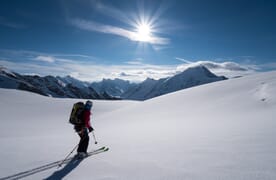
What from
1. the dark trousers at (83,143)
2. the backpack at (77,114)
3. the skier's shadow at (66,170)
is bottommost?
the skier's shadow at (66,170)

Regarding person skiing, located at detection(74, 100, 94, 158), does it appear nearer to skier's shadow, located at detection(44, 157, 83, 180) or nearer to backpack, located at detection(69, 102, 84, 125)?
backpack, located at detection(69, 102, 84, 125)

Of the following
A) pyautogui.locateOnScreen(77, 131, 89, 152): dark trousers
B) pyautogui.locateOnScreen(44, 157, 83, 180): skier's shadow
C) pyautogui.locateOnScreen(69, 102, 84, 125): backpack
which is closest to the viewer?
pyautogui.locateOnScreen(44, 157, 83, 180): skier's shadow

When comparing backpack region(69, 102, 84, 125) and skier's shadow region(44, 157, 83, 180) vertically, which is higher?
backpack region(69, 102, 84, 125)

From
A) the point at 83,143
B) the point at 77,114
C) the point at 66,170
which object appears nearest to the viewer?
the point at 66,170

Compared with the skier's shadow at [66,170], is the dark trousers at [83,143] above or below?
above

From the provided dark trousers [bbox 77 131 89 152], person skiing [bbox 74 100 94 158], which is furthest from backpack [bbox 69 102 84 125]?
dark trousers [bbox 77 131 89 152]

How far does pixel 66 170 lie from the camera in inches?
192

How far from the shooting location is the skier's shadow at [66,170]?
4469mm

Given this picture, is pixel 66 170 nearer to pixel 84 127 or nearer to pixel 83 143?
pixel 83 143

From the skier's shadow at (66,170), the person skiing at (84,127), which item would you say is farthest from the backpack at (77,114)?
the skier's shadow at (66,170)

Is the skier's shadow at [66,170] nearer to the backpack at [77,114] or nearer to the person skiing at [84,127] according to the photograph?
the person skiing at [84,127]

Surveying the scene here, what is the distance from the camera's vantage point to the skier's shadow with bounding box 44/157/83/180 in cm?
447

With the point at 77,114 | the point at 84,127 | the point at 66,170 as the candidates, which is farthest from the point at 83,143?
the point at 66,170

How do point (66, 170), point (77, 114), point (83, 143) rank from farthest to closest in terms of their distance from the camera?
point (83, 143), point (77, 114), point (66, 170)
